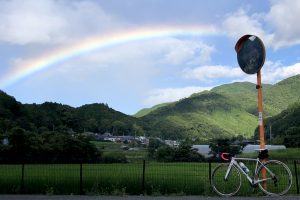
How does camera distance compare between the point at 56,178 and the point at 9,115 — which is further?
the point at 9,115

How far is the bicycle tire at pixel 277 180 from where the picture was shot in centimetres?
1121

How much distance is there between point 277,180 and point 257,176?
1.65ft

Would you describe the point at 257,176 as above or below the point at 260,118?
below

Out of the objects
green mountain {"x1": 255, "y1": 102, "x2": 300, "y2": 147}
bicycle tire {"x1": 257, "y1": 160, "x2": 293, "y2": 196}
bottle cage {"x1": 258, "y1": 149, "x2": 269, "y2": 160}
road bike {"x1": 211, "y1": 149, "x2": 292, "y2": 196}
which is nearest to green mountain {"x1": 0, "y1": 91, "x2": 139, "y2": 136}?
green mountain {"x1": 255, "y1": 102, "x2": 300, "y2": 147}

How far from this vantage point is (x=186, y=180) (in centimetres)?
1518

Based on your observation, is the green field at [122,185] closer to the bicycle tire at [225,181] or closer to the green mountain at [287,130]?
the bicycle tire at [225,181]

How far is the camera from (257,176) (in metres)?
11.6

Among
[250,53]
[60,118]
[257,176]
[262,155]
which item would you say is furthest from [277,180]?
→ [60,118]

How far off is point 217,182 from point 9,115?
353ft

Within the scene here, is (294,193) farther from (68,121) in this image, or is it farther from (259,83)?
(68,121)

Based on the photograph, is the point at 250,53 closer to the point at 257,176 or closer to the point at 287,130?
the point at 257,176

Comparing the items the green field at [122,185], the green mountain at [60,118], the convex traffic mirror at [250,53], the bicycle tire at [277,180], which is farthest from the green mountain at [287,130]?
the bicycle tire at [277,180]

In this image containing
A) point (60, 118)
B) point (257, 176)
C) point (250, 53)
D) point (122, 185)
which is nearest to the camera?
point (257, 176)

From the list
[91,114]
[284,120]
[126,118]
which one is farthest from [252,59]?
[126,118]
